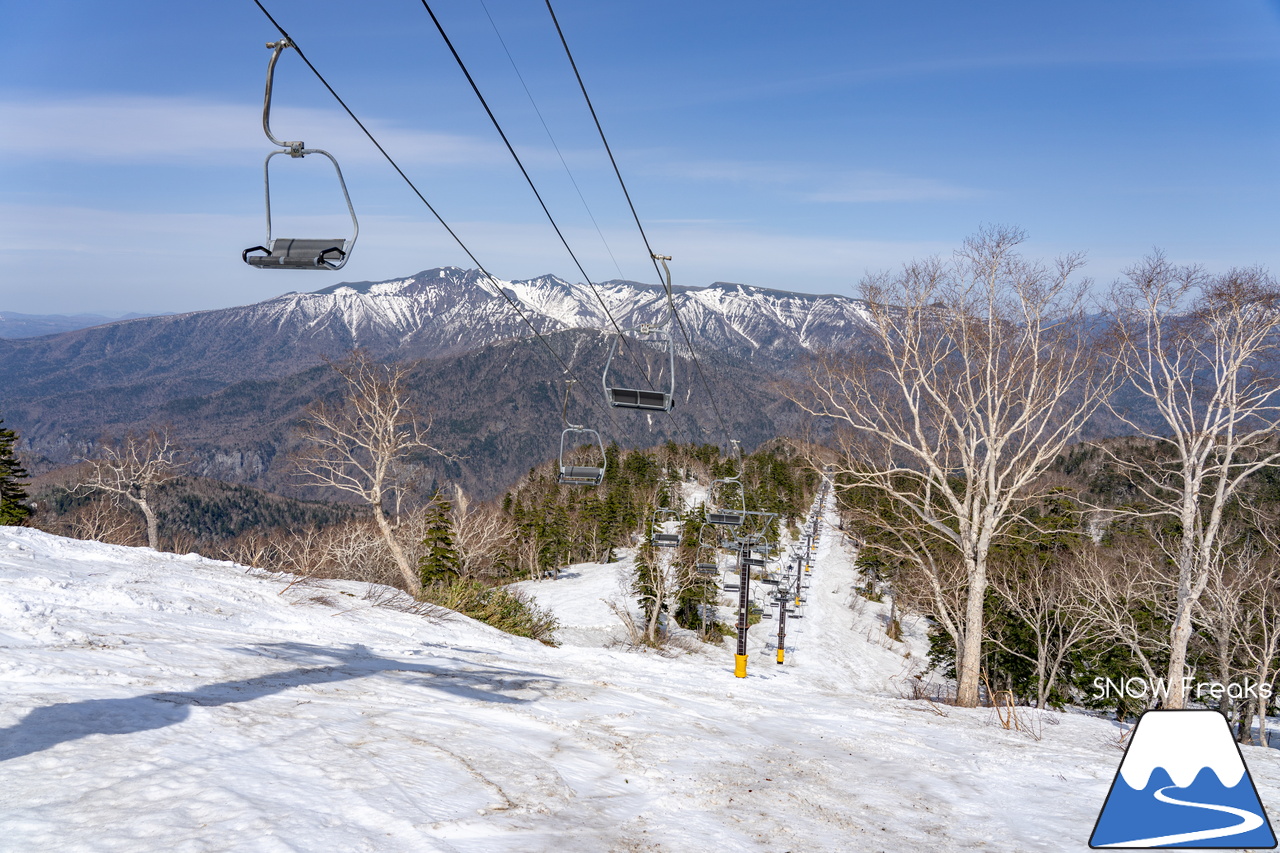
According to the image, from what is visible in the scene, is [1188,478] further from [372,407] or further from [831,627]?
[831,627]

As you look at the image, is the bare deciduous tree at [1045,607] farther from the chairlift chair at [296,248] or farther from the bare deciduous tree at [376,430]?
the chairlift chair at [296,248]

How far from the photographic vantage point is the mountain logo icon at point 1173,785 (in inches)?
112

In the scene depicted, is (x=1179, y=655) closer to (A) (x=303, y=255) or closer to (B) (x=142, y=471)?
(A) (x=303, y=255)

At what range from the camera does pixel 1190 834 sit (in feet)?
9.36

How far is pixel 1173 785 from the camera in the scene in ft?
9.50

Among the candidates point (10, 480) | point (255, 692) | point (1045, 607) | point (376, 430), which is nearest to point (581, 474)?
point (255, 692)

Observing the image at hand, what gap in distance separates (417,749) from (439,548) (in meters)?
33.1

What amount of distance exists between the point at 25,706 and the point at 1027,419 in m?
17.7

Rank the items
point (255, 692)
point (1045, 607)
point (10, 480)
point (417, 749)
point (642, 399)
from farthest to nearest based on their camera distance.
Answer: point (10, 480) < point (1045, 607) < point (642, 399) < point (255, 692) < point (417, 749)

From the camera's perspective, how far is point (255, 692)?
6918 millimetres

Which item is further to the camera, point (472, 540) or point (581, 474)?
point (472, 540)

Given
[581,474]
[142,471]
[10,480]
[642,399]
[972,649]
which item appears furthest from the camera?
[10,480]

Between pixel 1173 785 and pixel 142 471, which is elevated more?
pixel 1173 785

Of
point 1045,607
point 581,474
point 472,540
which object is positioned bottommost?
point 472,540
